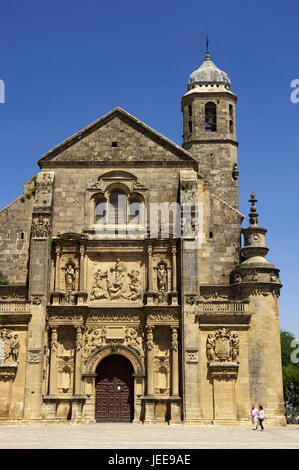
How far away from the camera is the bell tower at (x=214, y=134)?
4247cm

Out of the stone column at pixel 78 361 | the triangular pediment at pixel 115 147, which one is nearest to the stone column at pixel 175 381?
the stone column at pixel 78 361

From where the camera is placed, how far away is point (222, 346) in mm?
31062

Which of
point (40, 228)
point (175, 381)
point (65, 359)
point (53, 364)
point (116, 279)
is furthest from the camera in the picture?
point (116, 279)

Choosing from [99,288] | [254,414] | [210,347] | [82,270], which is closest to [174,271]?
[99,288]

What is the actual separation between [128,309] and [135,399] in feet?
14.3

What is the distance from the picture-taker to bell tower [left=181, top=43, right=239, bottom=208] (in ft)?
139

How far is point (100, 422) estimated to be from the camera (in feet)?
103

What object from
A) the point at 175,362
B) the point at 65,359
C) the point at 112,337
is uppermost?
the point at 112,337

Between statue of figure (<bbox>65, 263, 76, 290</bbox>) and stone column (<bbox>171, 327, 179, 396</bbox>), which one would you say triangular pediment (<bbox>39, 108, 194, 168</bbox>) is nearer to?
statue of figure (<bbox>65, 263, 76, 290</bbox>)

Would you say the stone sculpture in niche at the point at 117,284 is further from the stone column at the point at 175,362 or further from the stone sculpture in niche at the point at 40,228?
the stone sculpture in niche at the point at 40,228

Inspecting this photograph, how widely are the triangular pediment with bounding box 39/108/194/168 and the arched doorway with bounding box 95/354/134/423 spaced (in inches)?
415

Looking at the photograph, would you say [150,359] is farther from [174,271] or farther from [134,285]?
[174,271]

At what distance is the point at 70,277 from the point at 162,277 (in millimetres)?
4639
